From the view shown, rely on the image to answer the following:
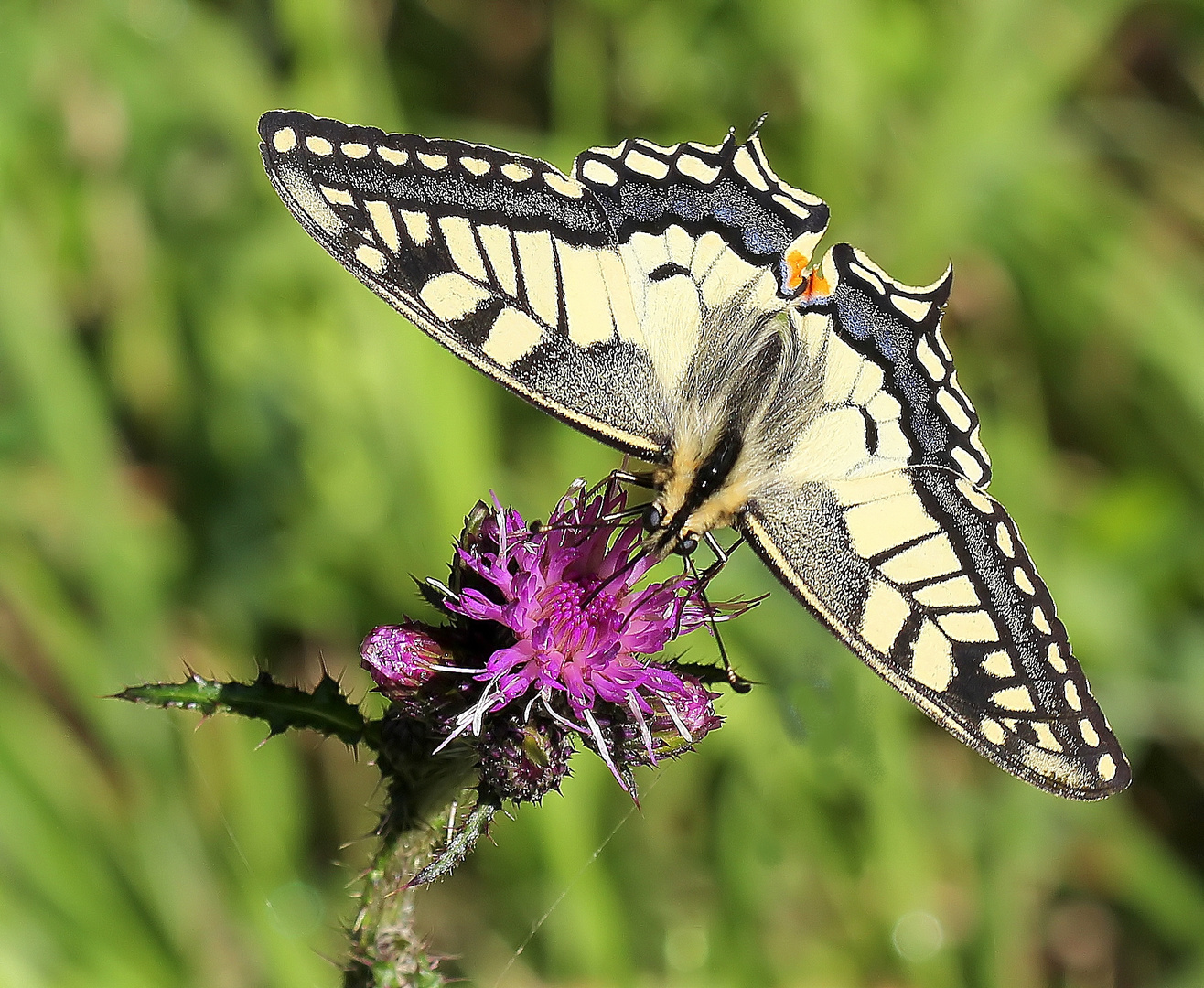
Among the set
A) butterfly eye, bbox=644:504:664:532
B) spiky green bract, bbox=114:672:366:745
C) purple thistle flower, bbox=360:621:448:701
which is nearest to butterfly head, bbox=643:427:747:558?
butterfly eye, bbox=644:504:664:532

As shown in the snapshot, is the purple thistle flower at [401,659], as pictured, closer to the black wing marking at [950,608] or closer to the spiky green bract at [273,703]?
the spiky green bract at [273,703]

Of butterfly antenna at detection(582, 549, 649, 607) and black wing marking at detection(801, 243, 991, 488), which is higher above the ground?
black wing marking at detection(801, 243, 991, 488)

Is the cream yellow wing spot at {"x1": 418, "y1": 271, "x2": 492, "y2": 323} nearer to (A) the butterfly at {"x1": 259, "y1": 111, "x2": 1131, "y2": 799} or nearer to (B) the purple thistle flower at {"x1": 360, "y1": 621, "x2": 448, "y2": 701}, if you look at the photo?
(A) the butterfly at {"x1": 259, "y1": 111, "x2": 1131, "y2": 799}

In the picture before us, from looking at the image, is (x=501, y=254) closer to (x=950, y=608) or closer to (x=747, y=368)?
(x=747, y=368)

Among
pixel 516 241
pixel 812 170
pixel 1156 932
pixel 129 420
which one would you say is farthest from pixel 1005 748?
pixel 129 420

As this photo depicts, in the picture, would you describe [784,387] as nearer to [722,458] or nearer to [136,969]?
[722,458]

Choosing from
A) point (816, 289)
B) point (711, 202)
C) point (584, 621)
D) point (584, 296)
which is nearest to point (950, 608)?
point (584, 621)
